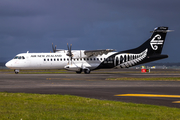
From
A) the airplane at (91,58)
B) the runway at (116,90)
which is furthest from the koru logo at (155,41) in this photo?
the runway at (116,90)

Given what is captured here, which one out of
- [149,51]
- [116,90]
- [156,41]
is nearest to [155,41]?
[156,41]

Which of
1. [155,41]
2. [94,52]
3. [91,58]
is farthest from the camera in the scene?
[155,41]

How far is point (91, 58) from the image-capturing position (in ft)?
166

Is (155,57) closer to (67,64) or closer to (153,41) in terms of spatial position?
(153,41)

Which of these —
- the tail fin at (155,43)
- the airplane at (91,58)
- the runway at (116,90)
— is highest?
the tail fin at (155,43)

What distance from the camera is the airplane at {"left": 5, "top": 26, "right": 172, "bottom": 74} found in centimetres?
4838

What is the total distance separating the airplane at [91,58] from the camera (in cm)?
4838

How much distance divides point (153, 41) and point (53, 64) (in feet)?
67.9

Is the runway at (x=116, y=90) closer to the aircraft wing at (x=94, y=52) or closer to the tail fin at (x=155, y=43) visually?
the aircraft wing at (x=94, y=52)

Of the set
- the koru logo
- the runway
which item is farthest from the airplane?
the runway

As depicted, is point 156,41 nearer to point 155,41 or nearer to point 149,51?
point 155,41

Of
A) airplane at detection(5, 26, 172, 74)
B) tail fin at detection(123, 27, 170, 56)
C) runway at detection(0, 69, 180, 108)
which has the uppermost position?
tail fin at detection(123, 27, 170, 56)

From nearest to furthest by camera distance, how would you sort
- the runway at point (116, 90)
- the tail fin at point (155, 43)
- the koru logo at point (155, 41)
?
1. the runway at point (116, 90)
2. the tail fin at point (155, 43)
3. the koru logo at point (155, 41)

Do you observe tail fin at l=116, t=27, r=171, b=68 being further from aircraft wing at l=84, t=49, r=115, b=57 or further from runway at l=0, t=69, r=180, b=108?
runway at l=0, t=69, r=180, b=108
